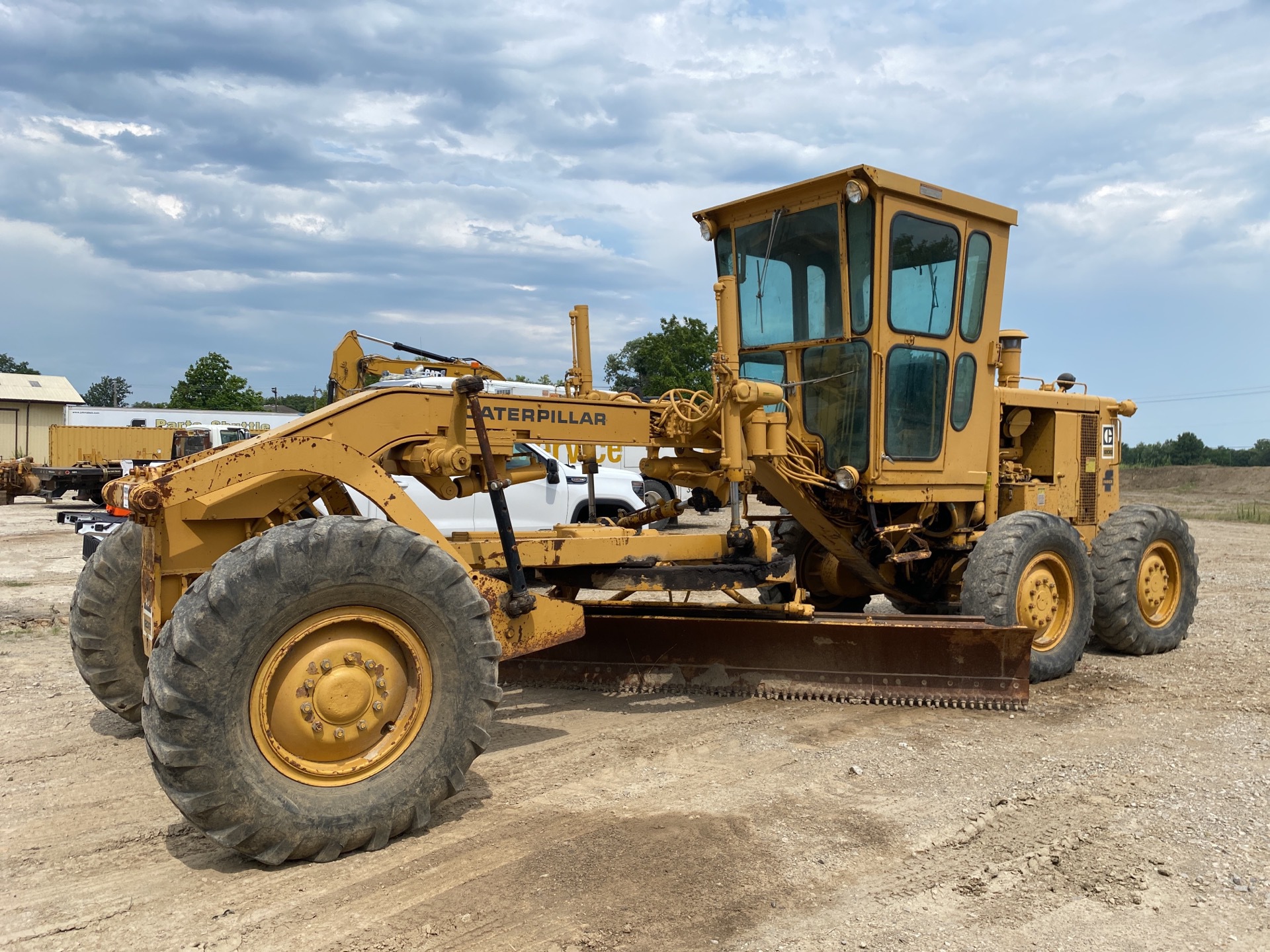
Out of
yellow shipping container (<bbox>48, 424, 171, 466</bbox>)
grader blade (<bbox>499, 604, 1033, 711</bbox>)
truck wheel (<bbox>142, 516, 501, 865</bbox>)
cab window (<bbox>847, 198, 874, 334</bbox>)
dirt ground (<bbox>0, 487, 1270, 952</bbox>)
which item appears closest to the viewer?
dirt ground (<bbox>0, 487, 1270, 952</bbox>)

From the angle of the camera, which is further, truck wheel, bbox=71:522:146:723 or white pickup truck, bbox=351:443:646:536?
white pickup truck, bbox=351:443:646:536

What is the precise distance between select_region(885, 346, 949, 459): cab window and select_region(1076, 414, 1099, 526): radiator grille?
6.49 ft

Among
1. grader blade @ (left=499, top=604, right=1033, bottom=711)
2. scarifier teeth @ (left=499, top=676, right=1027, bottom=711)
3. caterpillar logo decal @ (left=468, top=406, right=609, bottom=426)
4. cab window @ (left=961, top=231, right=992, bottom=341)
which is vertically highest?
cab window @ (left=961, top=231, right=992, bottom=341)

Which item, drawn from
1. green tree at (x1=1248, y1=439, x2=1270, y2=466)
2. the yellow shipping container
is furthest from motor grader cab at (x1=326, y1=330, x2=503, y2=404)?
green tree at (x1=1248, y1=439, x2=1270, y2=466)

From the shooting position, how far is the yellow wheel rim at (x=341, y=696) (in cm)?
353

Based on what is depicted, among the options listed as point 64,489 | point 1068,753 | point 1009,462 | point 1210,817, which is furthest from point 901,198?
point 64,489

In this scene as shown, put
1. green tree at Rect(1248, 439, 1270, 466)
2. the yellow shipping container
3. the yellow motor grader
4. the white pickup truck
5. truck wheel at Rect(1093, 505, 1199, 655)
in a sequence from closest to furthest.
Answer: the yellow motor grader, truck wheel at Rect(1093, 505, 1199, 655), the white pickup truck, the yellow shipping container, green tree at Rect(1248, 439, 1270, 466)

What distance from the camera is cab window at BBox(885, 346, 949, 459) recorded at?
20.6ft

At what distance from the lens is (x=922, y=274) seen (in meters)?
6.40

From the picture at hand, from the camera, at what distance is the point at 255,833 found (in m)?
3.34

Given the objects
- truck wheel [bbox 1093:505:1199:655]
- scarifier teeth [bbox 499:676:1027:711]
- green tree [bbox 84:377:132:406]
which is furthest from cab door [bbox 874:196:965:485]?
Result: green tree [bbox 84:377:132:406]

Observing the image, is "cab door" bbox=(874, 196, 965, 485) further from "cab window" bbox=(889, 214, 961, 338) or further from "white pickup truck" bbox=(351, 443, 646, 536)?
"white pickup truck" bbox=(351, 443, 646, 536)

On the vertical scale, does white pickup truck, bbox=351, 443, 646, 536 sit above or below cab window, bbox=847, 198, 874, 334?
below

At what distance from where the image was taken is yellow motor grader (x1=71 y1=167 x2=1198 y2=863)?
352 cm
